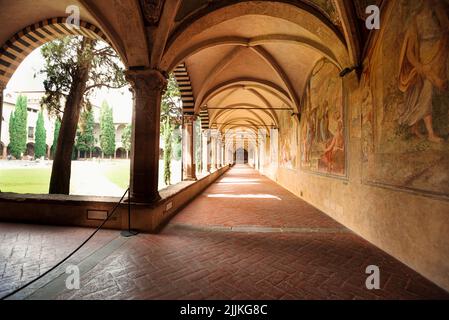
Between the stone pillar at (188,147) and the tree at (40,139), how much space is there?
163ft

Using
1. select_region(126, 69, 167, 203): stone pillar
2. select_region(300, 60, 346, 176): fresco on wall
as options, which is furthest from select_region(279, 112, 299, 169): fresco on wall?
select_region(126, 69, 167, 203): stone pillar

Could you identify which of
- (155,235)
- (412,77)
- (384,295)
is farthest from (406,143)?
(155,235)

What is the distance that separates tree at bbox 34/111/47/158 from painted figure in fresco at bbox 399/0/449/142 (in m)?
58.2

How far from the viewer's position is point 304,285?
114 inches

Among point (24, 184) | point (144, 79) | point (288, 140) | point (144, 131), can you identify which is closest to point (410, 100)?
point (144, 131)

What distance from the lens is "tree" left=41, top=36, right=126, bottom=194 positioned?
774 cm

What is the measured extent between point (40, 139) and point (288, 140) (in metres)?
52.8

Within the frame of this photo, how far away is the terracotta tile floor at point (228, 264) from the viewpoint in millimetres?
2734

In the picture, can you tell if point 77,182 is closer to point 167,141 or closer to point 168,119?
point 167,141

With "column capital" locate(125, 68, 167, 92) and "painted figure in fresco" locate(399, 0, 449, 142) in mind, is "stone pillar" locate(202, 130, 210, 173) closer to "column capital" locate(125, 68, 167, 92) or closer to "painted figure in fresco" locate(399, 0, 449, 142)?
"column capital" locate(125, 68, 167, 92)

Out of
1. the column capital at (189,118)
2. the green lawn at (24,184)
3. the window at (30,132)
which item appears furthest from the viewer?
the window at (30,132)

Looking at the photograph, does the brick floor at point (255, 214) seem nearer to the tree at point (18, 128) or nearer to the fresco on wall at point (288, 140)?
the fresco on wall at point (288, 140)

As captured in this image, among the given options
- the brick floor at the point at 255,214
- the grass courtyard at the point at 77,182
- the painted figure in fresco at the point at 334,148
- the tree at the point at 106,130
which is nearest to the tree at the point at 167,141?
the grass courtyard at the point at 77,182

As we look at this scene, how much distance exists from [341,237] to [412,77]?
325cm
